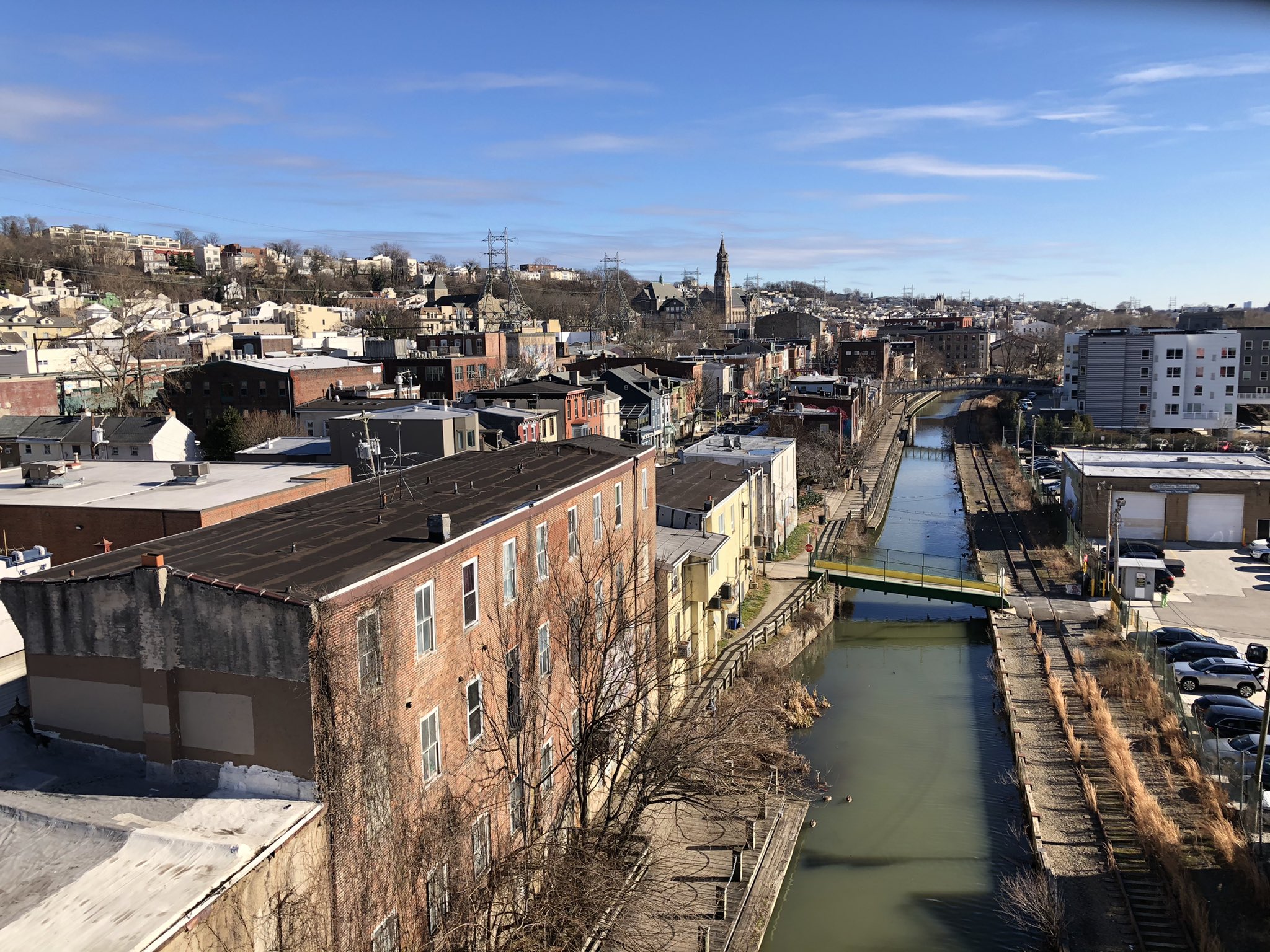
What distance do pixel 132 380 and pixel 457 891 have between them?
42.6 m

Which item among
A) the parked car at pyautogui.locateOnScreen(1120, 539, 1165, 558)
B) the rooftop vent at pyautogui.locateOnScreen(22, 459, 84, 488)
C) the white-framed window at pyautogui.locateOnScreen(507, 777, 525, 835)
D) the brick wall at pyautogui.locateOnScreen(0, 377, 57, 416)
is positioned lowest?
the parked car at pyautogui.locateOnScreen(1120, 539, 1165, 558)

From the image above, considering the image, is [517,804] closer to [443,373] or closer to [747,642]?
[747,642]

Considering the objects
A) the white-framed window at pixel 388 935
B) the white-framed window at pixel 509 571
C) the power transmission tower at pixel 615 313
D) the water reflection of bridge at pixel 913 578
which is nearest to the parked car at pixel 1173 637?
the water reflection of bridge at pixel 913 578

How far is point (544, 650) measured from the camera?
46.3 feet

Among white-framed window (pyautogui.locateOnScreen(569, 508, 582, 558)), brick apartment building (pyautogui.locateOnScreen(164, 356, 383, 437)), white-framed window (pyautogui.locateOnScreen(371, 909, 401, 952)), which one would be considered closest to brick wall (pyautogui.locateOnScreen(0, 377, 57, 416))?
brick apartment building (pyautogui.locateOnScreen(164, 356, 383, 437))

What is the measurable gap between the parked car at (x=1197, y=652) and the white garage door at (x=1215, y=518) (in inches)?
503

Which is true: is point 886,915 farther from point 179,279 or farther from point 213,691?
point 179,279

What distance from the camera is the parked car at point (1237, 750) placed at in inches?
624

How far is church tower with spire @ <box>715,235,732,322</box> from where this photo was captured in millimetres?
149750

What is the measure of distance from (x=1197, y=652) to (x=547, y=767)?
1485cm

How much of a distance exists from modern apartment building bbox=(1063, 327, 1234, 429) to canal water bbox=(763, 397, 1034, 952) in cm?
3628

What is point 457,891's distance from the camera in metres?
→ 10.3

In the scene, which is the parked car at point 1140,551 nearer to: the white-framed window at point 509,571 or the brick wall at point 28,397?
the white-framed window at point 509,571

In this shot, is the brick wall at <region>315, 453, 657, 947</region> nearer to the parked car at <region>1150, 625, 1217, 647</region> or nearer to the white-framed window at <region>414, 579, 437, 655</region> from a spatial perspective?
the white-framed window at <region>414, 579, 437, 655</region>
